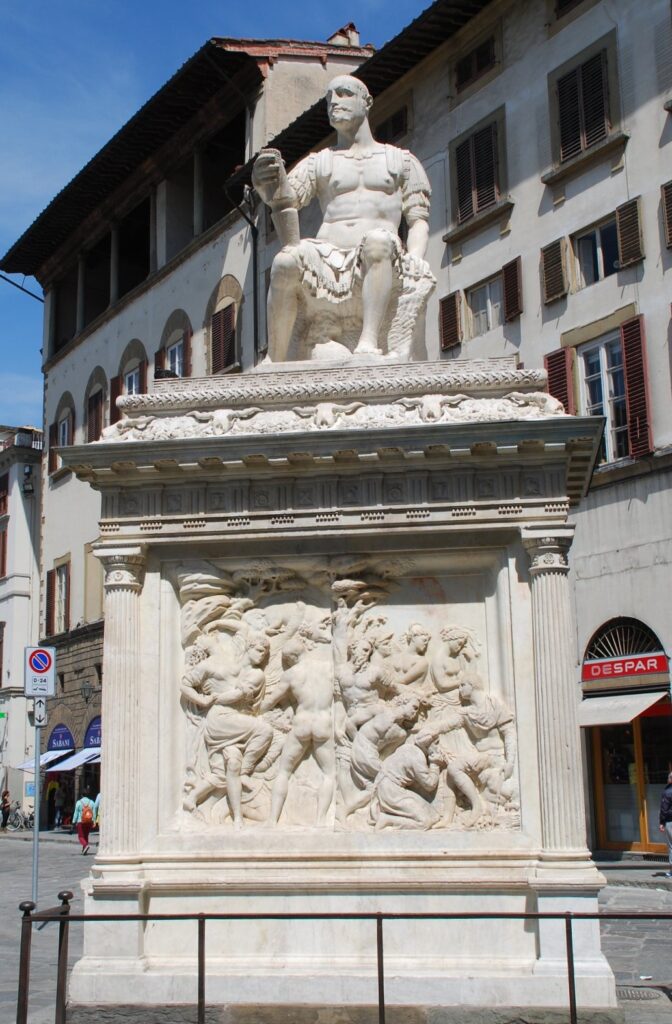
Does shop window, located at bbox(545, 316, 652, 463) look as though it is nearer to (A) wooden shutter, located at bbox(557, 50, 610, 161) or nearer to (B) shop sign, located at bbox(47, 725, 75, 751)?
(A) wooden shutter, located at bbox(557, 50, 610, 161)

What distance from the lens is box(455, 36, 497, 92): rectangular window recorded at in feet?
101

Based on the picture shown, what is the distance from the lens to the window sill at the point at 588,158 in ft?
87.2

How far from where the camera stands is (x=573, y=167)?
2770 centimetres

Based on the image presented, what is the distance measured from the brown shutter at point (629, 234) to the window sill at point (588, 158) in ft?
4.36

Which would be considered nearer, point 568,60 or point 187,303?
point 568,60

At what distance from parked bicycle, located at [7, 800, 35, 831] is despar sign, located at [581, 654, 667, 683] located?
2891 cm

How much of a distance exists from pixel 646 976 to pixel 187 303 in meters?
32.8

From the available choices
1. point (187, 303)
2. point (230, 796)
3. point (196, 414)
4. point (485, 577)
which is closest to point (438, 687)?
point (485, 577)

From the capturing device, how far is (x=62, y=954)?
30.8 ft

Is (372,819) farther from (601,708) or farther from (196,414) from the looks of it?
(601,708)

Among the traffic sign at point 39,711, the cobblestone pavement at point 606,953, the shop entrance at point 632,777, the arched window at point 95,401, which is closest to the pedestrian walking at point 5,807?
the arched window at point 95,401

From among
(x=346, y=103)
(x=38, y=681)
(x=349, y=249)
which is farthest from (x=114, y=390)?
(x=349, y=249)

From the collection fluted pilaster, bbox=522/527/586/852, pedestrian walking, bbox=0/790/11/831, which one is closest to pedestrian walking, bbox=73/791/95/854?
pedestrian walking, bbox=0/790/11/831

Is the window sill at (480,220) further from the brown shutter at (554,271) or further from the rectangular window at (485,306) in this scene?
the brown shutter at (554,271)
